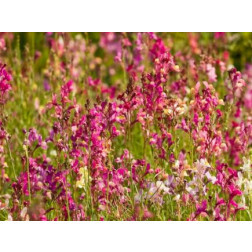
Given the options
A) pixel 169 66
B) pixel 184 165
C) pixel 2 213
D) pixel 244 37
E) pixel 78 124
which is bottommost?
pixel 2 213

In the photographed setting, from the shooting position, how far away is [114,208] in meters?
3.10

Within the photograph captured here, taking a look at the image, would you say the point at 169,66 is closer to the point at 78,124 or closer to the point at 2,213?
the point at 78,124

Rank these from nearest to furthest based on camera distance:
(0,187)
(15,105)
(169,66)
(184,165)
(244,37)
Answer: (184,165) → (169,66) → (0,187) → (15,105) → (244,37)

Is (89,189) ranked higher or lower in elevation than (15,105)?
lower

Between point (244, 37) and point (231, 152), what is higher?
point (244, 37)

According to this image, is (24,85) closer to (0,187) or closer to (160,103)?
(0,187)

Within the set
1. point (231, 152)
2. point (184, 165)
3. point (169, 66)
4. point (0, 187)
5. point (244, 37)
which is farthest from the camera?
point (244, 37)

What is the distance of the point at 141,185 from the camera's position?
3123 mm

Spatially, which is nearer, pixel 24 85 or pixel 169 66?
pixel 169 66

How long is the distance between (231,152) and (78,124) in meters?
1.32

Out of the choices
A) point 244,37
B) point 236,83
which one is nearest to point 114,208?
point 236,83

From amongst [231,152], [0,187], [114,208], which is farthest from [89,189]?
[231,152]

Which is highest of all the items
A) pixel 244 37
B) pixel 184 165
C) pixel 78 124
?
pixel 244 37

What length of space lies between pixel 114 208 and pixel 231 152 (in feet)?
4.05
